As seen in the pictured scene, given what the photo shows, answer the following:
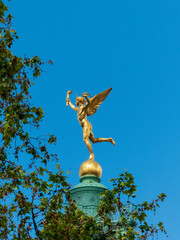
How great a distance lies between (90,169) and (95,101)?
12.1 ft

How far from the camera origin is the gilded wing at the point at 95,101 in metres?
21.5

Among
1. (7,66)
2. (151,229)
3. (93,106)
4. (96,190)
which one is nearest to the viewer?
(7,66)

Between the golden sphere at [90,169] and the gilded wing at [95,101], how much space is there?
2836 millimetres

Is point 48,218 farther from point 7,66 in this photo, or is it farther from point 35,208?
point 7,66

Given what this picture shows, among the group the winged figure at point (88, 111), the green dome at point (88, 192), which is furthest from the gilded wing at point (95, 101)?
the green dome at point (88, 192)

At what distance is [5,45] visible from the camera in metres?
11.4

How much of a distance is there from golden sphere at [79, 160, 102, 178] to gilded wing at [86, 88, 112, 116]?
2.84m

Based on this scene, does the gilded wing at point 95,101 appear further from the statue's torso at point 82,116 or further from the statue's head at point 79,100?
the statue's head at point 79,100

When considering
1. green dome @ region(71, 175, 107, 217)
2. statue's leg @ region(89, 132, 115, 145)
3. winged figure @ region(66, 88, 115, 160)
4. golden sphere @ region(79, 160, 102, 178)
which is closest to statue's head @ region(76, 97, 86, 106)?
winged figure @ region(66, 88, 115, 160)

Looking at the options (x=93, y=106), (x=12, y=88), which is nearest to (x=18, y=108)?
(x=12, y=88)

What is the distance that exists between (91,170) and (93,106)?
3.46 m

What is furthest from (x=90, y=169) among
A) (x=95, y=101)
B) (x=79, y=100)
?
(x=79, y=100)

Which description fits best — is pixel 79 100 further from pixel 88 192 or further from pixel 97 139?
pixel 88 192

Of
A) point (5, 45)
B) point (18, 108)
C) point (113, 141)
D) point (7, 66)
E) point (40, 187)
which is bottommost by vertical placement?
point (40, 187)
